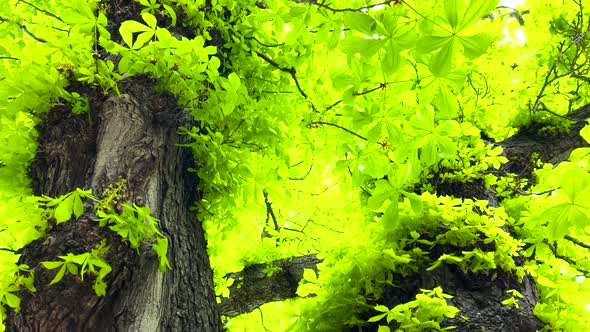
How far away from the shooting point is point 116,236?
1.50m

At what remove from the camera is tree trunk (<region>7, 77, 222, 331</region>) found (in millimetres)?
1404

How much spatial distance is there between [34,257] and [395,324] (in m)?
1.61

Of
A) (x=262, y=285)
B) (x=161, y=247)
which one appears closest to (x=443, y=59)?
(x=161, y=247)

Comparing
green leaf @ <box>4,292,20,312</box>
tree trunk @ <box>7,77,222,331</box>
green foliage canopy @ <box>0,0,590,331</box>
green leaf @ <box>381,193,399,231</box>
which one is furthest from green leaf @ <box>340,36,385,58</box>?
green leaf @ <box>4,292,20,312</box>

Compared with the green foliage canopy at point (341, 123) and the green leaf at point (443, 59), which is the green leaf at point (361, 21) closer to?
the green foliage canopy at point (341, 123)

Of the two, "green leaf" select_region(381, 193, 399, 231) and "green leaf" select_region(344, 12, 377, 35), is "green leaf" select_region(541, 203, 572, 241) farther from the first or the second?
"green leaf" select_region(344, 12, 377, 35)

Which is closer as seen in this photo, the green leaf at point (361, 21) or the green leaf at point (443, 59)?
the green leaf at point (443, 59)

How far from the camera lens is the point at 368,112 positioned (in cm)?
173

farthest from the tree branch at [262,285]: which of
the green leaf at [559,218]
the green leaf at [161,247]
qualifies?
the green leaf at [559,218]

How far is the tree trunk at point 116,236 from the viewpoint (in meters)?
1.40

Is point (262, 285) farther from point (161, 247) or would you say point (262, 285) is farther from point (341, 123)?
point (161, 247)

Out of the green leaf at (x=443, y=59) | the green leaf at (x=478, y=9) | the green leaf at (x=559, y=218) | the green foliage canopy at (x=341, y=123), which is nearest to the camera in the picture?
the green leaf at (x=478, y=9)

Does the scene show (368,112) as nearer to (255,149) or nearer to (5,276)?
(255,149)

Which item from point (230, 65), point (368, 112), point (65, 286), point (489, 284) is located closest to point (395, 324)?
point (489, 284)
